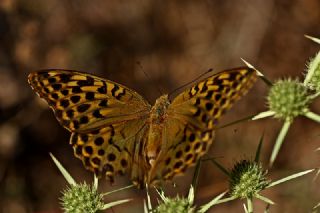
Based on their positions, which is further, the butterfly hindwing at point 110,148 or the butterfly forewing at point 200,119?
the butterfly hindwing at point 110,148

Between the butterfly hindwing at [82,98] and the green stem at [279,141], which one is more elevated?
the green stem at [279,141]

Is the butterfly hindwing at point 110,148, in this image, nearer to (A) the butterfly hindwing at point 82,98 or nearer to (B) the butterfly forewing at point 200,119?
(A) the butterfly hindwing at point 82,98

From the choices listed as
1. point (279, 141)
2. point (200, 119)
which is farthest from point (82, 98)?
point (279, 141)

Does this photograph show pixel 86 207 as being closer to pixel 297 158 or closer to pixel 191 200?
pixel 191 200

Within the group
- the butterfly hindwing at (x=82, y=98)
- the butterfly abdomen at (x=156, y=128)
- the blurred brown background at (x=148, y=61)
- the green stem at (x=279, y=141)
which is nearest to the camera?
the green stem at (x=279, y=141)

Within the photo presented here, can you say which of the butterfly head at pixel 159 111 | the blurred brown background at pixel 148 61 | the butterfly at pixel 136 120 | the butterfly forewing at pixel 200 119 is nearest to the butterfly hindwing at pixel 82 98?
the butterfly at pixel 136 120

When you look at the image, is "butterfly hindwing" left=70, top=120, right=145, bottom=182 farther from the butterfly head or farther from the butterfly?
the butterfly head

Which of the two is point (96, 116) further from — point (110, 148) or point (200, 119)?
point (200, 119)

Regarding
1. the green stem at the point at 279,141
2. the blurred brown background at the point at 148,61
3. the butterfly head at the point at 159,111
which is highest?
the green stem at the point at 279,141
